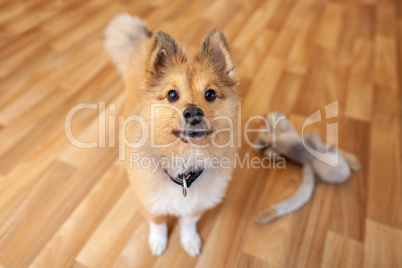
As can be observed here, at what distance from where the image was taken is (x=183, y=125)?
996 mm

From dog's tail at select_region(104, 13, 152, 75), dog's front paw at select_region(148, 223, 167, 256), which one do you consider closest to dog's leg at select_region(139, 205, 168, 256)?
dog's front paw at select_region(148, 223, 167, 256)

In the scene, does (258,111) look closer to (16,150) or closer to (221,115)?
(221,115)

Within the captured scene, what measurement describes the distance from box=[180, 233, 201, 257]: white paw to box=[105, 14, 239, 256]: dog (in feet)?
0.75

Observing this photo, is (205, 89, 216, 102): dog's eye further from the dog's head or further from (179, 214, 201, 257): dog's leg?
(179, 214, 201, 257): dog's leg

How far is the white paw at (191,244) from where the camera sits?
1.41 metres

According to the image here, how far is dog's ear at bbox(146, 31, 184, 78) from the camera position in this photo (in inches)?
40.8

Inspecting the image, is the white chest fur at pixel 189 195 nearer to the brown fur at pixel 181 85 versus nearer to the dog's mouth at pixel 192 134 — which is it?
the brown fur at pixel 181 85

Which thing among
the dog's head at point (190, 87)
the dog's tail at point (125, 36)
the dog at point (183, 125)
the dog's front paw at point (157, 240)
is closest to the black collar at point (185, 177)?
the dog at point (183, 125)

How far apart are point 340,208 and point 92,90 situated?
1930mm

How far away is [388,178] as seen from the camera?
1816mm

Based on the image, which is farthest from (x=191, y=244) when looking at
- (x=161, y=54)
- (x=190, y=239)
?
(x=161, y=54)

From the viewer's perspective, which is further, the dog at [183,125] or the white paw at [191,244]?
the white paw at [191,244]

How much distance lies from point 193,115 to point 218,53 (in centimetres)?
32

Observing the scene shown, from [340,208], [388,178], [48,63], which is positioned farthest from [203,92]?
[48,63]
